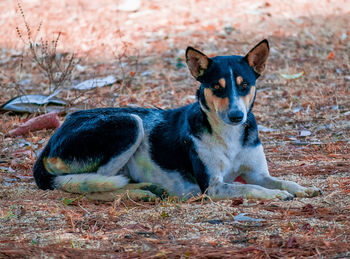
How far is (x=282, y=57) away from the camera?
10.7m

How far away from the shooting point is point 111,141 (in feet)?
16.6

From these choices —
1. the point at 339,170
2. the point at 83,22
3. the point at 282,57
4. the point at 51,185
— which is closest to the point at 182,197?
the point at 51,185

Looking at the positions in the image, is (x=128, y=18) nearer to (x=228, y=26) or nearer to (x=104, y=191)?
(x=228, y=26)

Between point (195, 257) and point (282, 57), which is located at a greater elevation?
point (195, 257)

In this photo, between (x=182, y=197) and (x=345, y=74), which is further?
(x=345, y=74)

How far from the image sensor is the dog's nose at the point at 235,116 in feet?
14.7

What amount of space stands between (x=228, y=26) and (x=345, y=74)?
133 inches

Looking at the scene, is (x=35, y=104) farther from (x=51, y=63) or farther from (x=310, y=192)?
(x=310, y=192)

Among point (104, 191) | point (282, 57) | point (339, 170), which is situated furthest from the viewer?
point (282, 57)

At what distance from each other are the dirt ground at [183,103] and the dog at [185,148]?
0.23 meters

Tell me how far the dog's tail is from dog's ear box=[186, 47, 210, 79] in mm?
1115

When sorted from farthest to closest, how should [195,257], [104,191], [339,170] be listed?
[339,170] < [104,191] < [195,257]

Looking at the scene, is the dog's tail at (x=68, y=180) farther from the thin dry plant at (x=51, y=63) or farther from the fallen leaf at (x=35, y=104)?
the fallen leaf at (x=35, y=104)

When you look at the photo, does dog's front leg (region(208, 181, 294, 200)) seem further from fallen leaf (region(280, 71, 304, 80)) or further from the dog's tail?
fallen leaf (region(280, 71, 304, 80))
